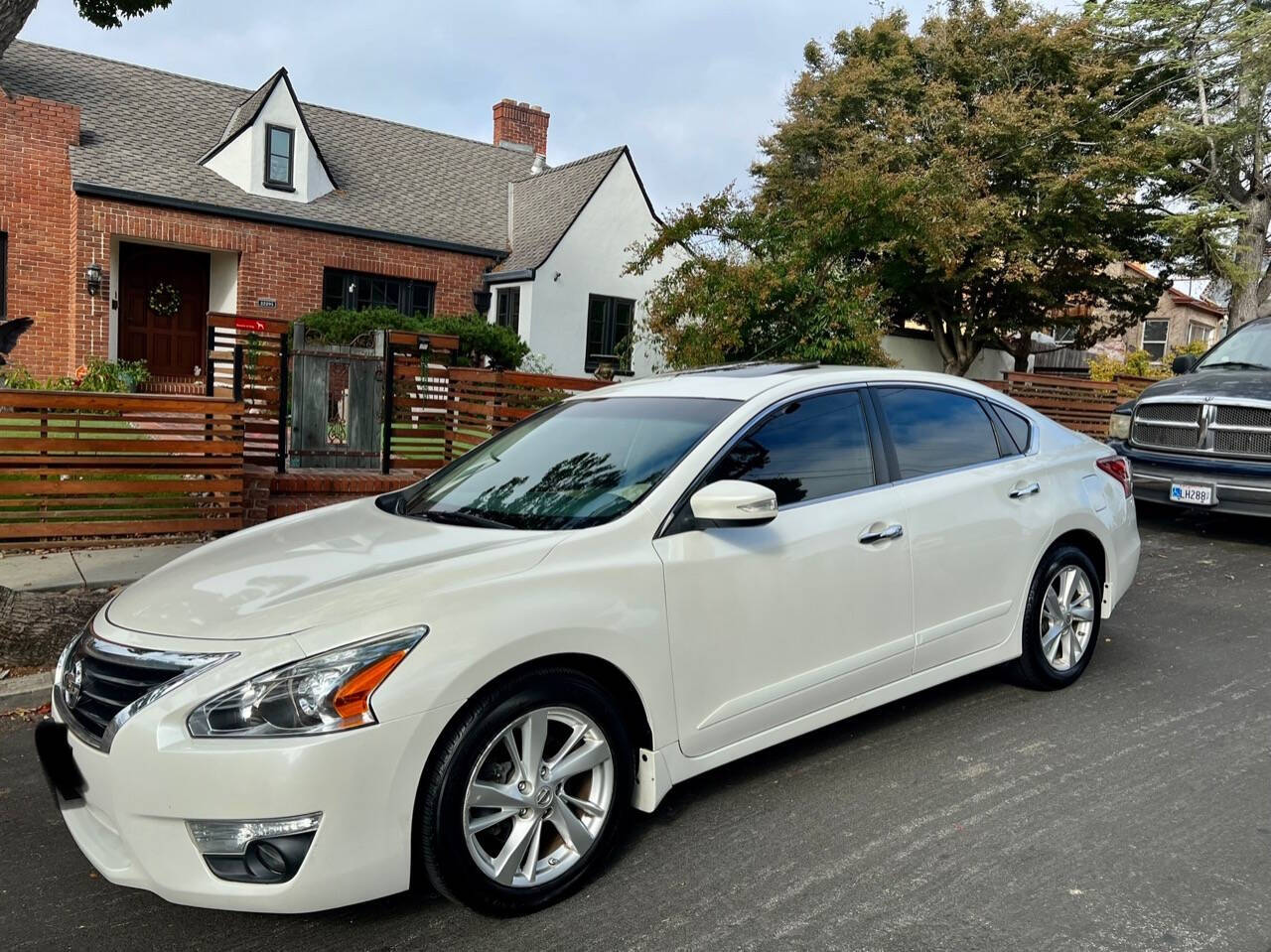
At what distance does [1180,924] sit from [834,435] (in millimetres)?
2013

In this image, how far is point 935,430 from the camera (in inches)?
176

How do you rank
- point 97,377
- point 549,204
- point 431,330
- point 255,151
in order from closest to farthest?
1. point 97,377
2. point 431,330
3. point 255,151
4. point 549,204

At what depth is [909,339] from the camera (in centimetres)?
2653

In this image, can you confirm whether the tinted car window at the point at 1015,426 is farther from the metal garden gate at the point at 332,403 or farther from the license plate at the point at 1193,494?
the metal garden gate at the point at 332,403

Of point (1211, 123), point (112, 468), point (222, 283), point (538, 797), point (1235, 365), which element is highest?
point (1211, 123)

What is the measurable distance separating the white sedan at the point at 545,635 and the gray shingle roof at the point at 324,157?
15.5 m

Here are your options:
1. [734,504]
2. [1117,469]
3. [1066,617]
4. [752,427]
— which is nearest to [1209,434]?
[1117,469]

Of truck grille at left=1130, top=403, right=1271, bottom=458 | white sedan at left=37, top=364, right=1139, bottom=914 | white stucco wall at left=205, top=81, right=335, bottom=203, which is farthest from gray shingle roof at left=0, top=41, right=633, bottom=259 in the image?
white sedan at left=37, top=364, right=1139, bottom=914

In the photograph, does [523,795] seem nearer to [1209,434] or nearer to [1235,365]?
[1209,434]

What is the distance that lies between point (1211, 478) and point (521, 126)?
65.8 ft

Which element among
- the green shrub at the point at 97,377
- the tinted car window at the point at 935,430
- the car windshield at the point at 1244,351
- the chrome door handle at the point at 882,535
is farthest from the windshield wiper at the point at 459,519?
the green shrub at the point at 97,377

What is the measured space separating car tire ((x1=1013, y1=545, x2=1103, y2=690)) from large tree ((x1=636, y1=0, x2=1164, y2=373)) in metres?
10.5

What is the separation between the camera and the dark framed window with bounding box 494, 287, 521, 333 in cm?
1977

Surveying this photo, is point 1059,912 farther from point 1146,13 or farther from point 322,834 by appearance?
point 1146,13
